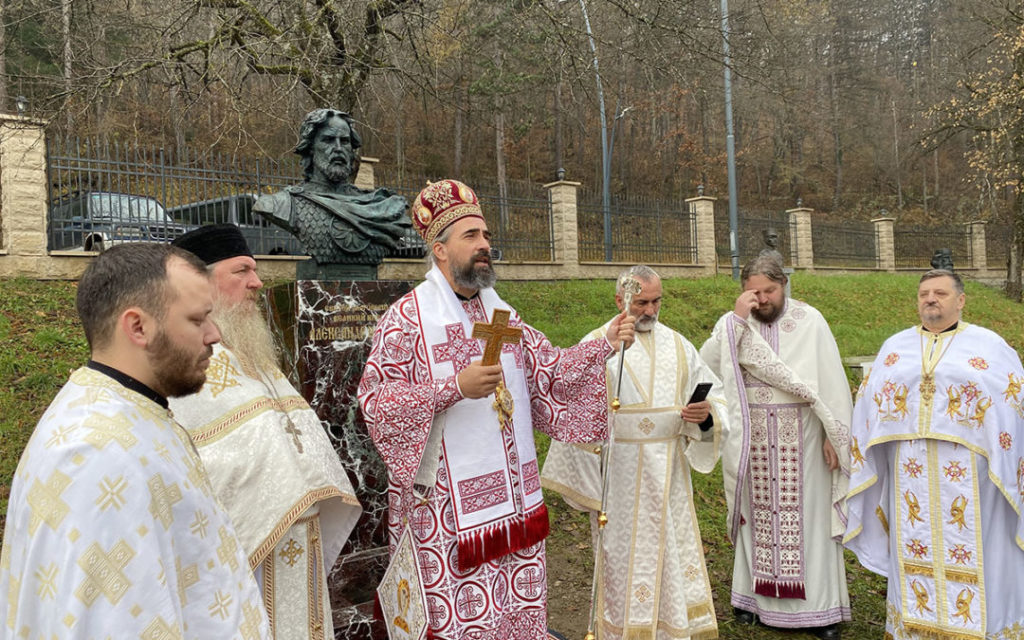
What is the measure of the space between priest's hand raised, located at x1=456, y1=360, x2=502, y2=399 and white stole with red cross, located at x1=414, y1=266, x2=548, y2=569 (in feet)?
0.99

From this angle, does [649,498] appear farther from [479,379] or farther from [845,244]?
[845,244]

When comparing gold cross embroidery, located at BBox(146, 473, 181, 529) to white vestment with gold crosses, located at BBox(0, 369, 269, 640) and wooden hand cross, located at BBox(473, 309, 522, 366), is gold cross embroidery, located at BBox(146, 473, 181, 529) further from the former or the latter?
wooden hand cross, located at BBox(473, 309, 522, 366)

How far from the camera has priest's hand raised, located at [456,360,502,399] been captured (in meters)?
2.79

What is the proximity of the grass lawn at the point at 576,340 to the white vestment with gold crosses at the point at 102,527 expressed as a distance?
3686 mm

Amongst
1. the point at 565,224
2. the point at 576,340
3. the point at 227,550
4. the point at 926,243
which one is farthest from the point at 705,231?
the point at 227,550

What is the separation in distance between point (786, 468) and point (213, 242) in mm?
3626

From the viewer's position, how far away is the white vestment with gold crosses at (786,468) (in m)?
4.66

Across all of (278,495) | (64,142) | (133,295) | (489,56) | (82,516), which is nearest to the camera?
(82,516)

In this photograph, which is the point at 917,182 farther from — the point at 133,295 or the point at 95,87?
the point at 133,295

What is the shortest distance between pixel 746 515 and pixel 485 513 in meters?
2.48

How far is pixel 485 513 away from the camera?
3.03 m

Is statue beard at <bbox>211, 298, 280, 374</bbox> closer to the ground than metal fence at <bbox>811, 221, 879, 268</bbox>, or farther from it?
closer to the ground

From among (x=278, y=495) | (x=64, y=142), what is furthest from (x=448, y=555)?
(x=64, y=142)

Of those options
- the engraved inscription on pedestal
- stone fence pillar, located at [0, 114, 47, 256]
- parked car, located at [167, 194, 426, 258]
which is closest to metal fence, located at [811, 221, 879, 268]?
parked car, located at [167, 194, 426, 258]
